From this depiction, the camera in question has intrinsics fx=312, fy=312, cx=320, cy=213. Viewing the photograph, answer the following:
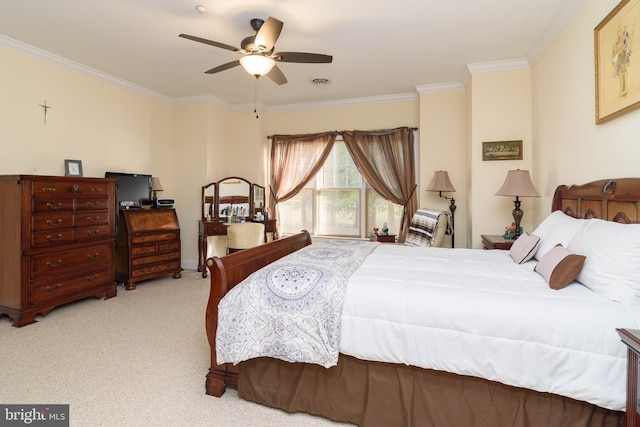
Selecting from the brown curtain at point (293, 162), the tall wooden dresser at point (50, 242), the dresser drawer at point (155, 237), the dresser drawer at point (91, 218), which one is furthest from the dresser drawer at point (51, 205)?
the brown curtain at point (293, 162)

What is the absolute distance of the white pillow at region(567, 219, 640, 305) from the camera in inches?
57.3

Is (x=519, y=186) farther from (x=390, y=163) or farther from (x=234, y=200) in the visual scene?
(x=234, y=200)

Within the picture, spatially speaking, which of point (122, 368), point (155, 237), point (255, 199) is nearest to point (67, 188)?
point (155, 237)

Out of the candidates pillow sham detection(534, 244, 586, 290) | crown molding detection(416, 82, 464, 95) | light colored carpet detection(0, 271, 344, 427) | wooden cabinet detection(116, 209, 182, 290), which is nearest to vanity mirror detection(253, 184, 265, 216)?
wooden cabinet detection(116, 209, 182, 290)

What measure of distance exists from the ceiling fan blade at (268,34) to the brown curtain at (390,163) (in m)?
2.64

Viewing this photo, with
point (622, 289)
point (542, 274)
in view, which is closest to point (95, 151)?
point (542, 274)

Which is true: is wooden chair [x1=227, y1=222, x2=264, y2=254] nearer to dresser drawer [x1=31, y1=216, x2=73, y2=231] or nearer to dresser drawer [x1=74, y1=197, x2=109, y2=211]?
dresser drawer [x1=74, y1=197, x2=109, y2=211]

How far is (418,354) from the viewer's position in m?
1.52

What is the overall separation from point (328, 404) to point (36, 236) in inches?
126

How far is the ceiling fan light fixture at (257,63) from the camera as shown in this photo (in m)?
2.63

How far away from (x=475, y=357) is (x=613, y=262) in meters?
0.86

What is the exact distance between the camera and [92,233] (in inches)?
140

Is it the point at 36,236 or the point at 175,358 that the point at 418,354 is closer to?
the point at 175,358

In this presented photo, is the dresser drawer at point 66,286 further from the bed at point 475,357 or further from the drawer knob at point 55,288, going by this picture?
the bed at point 475,357
